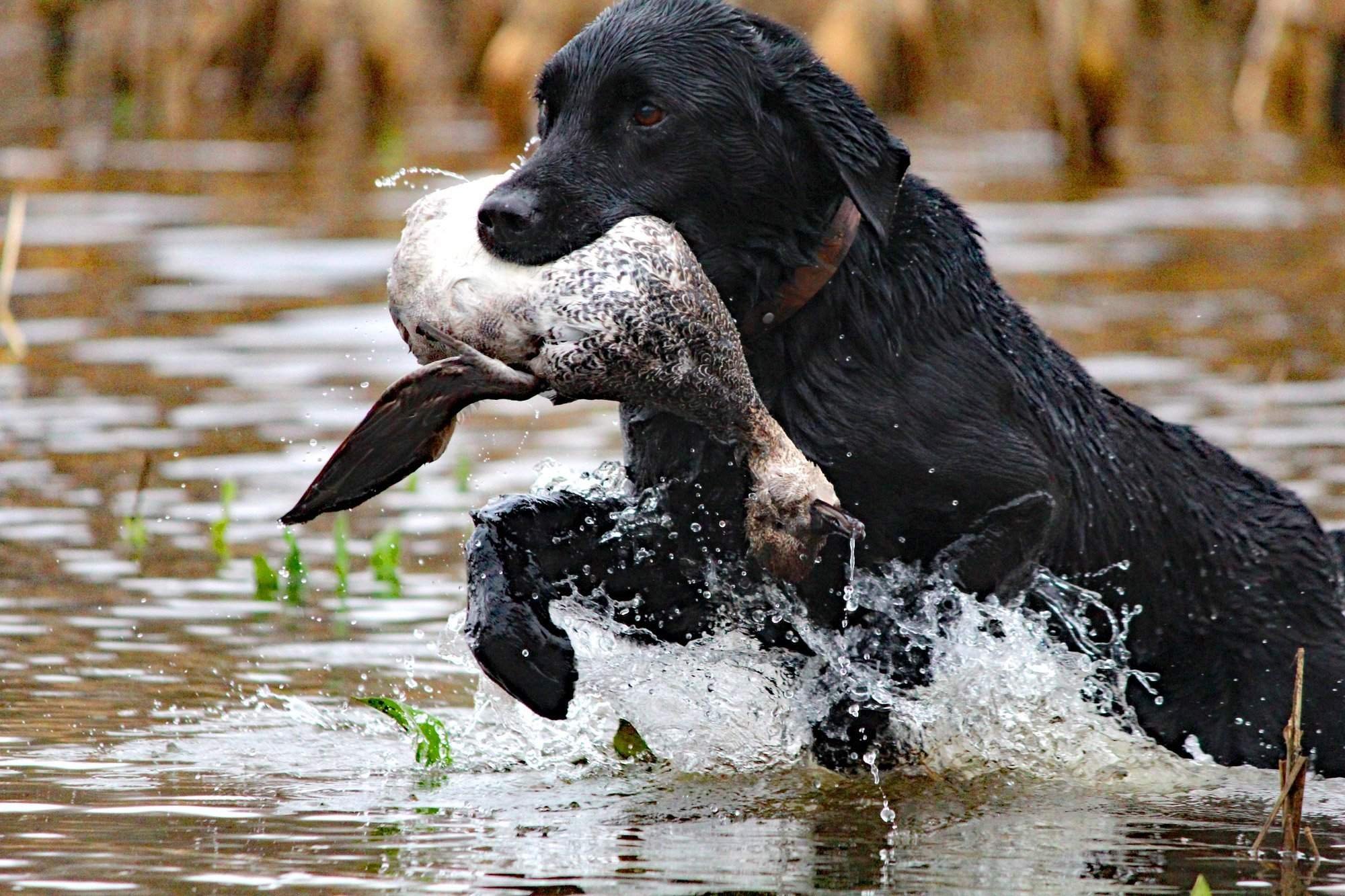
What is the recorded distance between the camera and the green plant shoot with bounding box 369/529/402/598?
6234 millimetres

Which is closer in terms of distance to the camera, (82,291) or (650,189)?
(650,189)

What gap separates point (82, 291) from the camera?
1102 cm

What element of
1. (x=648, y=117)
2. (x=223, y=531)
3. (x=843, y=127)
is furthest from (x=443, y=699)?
(x=843, y=127)

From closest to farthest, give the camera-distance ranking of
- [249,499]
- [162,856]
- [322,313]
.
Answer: [162,856] → [249,499] → [322,313]

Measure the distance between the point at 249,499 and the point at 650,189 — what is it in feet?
10.4

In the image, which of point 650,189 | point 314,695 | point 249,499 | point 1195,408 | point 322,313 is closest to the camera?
point 650,189

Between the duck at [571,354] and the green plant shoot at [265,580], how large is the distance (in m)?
2.00

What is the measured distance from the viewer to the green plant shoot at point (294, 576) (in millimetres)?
6027


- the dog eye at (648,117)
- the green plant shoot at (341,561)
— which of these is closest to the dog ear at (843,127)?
the dog eye at (648,117)

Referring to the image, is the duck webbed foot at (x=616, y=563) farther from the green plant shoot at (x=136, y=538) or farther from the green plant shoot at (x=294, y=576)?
the green plant shoot at (x=136, y=538)

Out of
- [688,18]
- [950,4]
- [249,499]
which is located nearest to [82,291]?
[249,499]

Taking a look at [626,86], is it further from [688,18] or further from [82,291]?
[82,291]

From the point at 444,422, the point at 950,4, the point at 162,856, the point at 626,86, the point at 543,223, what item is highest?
the point at 950,4

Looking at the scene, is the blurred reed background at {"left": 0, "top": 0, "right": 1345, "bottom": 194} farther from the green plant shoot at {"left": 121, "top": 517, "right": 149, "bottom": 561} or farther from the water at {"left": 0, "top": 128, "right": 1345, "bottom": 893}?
the green plant shoot at {"left": 121, "top": 517, "right": 149, "bottom": 561}
